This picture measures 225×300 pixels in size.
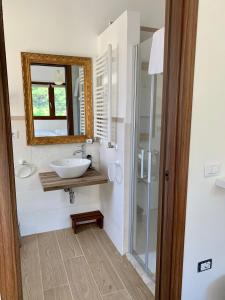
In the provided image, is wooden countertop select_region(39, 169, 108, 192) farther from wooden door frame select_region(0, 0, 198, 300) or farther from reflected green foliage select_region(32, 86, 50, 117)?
wooden door frame select_region(0, 0, 198, 300)

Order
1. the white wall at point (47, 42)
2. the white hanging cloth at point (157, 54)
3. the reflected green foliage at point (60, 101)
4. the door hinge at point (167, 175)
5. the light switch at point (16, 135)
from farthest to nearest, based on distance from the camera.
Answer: the reflected green foliage at point (60, 101) < the light switch at point (16, 135) < the white wall at point (47, 42) < the white hanging cloth at point (157, 54) < the door hinge at point (167, 175)

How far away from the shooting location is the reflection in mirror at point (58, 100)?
2.61 m

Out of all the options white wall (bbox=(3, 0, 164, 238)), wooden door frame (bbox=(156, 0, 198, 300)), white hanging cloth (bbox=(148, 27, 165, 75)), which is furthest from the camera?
white wall (bbox=(3, 0, 164, 238))

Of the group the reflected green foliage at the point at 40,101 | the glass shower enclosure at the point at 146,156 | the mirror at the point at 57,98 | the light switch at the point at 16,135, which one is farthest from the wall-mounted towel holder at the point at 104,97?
the light switch at the point at 16,135

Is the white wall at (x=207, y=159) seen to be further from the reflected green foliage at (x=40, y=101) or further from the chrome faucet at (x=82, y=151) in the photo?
the reflected green foliage at (x=40, y=101)

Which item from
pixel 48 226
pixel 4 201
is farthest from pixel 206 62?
pixel 48 226

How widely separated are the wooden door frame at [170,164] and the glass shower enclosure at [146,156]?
0.61 meters

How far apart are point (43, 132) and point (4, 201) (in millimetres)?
1783

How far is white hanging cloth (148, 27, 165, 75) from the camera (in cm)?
169

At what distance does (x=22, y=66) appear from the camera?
97.4 inches

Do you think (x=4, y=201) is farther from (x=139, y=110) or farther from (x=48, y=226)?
(x=48, y=226)

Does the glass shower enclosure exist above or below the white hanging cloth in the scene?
below

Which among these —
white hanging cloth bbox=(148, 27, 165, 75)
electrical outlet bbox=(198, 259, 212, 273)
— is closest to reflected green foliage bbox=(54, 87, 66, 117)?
white hanging cloth bbox=(148, 27, 165, 75)

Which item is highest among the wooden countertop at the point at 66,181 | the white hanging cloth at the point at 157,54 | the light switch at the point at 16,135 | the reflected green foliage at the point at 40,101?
the white hanging cloth at the point at 157,54
